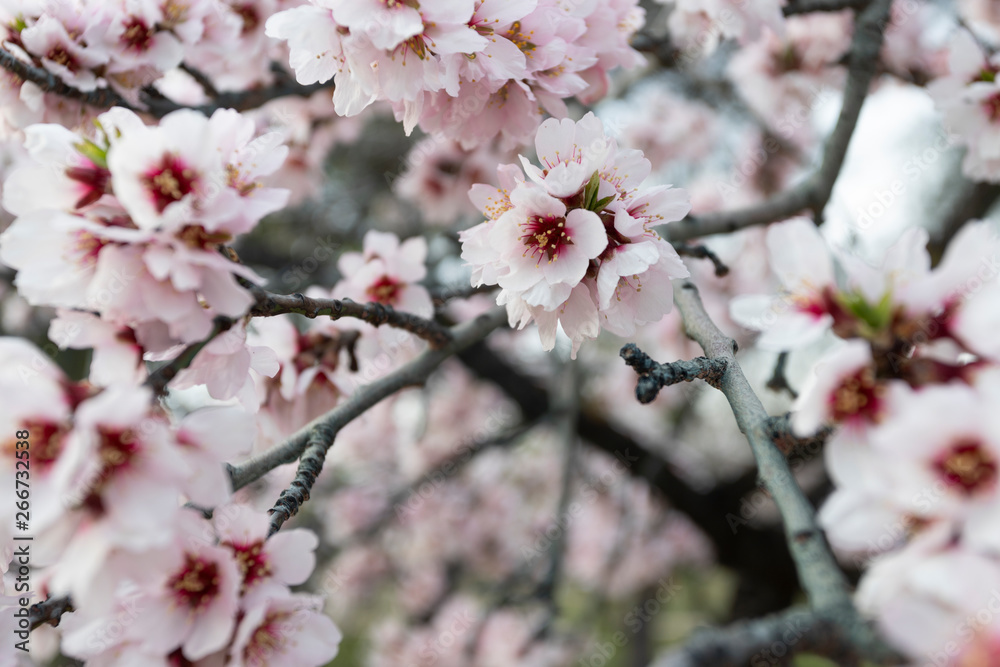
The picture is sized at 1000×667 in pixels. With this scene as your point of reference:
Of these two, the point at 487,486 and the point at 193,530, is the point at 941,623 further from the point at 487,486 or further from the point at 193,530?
the point at 487,486

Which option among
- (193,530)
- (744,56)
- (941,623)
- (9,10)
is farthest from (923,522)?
(744,56)

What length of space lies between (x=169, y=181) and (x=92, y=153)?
154 mm

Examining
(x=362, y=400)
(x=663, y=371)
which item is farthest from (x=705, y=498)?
(x=663, y=371)

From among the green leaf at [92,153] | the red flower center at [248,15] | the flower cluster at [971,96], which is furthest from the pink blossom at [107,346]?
the flower cluster at [971,96]

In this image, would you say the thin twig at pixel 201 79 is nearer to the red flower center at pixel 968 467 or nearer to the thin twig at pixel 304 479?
the thin twig at pixel 304 479

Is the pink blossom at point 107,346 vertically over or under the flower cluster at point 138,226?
under

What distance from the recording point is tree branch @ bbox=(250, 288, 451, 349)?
0.96 metres

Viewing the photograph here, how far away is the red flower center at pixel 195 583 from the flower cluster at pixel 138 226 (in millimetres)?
289

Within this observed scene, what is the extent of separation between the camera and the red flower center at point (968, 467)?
2.03 feet

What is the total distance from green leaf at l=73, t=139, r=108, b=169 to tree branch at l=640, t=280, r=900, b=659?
36.6 inches

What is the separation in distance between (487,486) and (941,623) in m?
4.79

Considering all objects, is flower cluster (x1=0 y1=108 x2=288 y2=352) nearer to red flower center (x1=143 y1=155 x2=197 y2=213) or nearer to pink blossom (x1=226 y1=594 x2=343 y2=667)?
red flower center (x1=143 y1=155 x2=197 y2=213)

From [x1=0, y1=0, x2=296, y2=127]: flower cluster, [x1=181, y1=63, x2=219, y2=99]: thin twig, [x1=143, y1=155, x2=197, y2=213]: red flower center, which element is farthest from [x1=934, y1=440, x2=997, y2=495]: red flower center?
[x1=181, y1=63, x2=219, y2=99]: thin twig

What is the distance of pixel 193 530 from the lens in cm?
81
